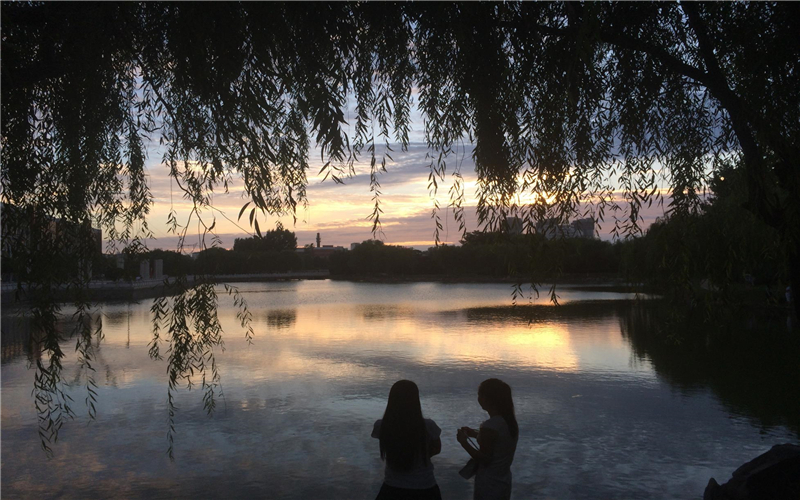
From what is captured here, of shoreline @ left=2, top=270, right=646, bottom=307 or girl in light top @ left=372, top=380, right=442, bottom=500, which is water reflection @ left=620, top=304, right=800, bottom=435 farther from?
girl in light top @ left=372, top=380, right=442, bottom=500

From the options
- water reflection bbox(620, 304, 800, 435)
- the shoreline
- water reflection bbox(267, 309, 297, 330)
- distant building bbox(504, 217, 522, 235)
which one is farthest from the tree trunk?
water reflection bbox(267, 309, 297, 330)

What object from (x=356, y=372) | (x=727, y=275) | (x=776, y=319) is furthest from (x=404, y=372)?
(x=776, y=319)

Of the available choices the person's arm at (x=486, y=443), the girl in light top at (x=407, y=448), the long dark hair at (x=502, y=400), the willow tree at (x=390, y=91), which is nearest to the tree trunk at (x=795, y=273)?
the willow tree at (x=390, y=91)

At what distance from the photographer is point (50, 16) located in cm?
272

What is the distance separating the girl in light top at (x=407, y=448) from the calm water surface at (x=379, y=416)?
902mm

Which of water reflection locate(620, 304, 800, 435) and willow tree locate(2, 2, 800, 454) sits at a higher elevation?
willow tree locate(2, 2, 800, 454)

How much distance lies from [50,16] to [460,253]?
4519 centimetres

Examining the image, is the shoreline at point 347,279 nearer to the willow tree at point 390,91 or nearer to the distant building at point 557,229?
the willow tree at point 390,91

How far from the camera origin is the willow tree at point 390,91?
2.26m

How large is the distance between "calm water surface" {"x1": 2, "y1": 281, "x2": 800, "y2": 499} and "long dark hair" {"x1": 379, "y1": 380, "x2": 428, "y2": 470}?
2.95ft

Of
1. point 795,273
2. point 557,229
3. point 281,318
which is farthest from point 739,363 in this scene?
point 281,318

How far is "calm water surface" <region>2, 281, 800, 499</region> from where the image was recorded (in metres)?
5.03

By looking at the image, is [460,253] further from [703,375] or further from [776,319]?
[703,375]

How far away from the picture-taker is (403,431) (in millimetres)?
2367
